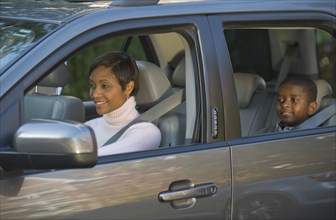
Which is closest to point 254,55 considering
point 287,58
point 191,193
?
point 287,58

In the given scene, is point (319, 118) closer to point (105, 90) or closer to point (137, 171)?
point (105, 90)

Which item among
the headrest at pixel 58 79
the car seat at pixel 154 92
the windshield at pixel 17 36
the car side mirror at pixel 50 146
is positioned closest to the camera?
the car side mirror at pixel 50 146

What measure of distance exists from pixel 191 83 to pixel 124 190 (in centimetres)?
70

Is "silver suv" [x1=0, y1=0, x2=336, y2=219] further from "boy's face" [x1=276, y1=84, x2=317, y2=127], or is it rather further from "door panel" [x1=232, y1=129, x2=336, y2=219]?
"boy's face" [x1=276, y1=84, x2=317, y2=127]

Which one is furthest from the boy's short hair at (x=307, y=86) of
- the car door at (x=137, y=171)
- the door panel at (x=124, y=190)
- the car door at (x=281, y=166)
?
the door panel at (x=124, y=190)

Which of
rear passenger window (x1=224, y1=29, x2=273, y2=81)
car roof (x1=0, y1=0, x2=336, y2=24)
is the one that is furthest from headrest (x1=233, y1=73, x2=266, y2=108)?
rear passenger window (x1=224, y1=29, x2=273, y2=81)

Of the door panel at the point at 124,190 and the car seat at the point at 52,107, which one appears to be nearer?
the door panel at the point at 124,190

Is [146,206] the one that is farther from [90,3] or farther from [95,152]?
[90,3]

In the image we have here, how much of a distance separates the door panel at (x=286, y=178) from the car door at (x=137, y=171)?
0.09 m

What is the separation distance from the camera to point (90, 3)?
3723mm

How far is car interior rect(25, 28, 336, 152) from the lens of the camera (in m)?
3.59

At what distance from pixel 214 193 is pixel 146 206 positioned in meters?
0.33

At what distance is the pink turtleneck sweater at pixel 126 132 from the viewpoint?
3.50 metres

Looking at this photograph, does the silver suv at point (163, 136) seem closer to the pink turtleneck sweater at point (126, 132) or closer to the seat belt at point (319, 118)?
the seat belt at point (319, 118)
